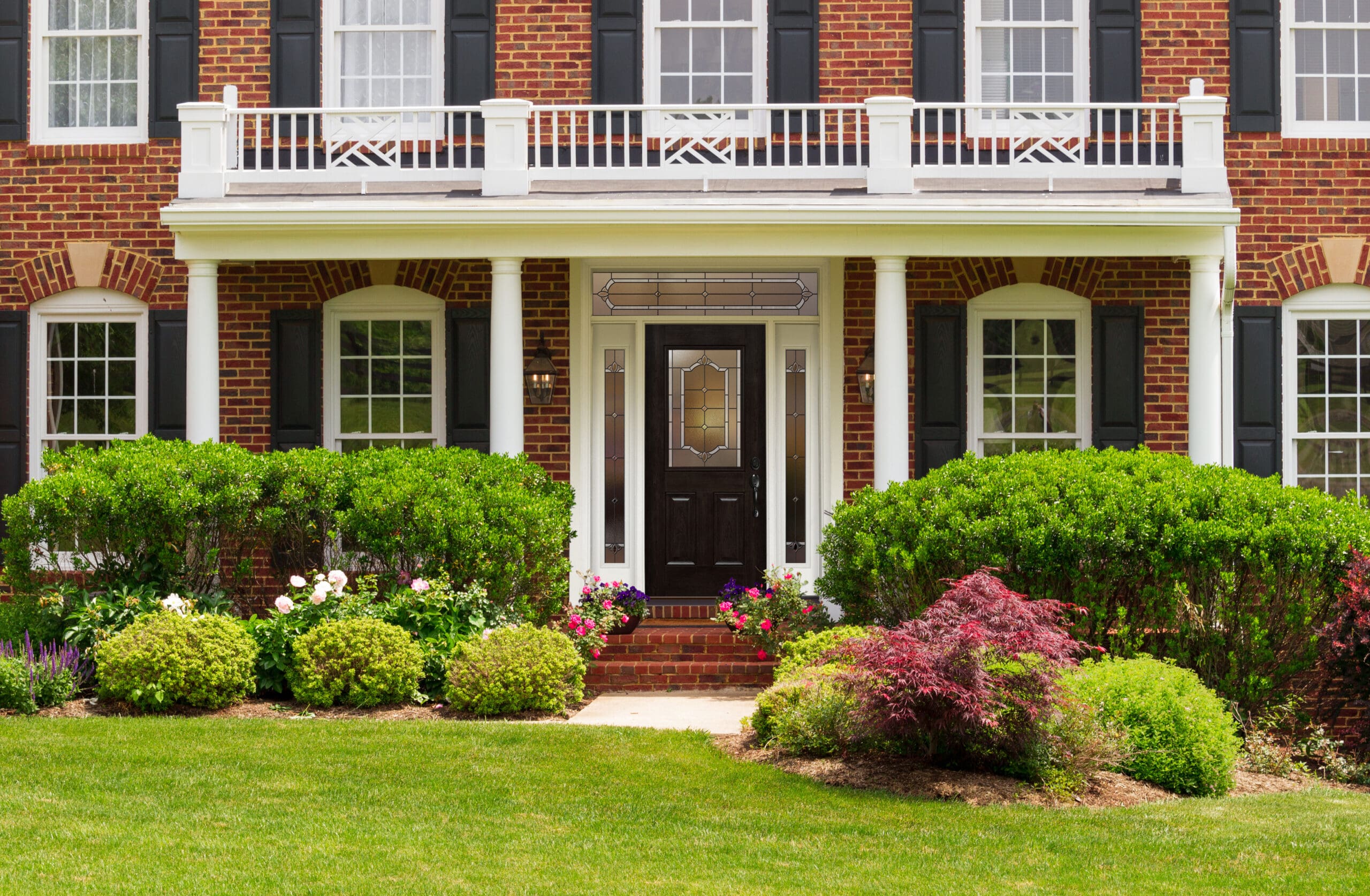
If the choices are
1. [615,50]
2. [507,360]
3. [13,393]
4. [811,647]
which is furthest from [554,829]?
[13,393]

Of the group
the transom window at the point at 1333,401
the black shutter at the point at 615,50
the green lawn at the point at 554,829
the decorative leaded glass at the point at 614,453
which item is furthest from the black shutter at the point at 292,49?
the transom window at the point at 1333,401

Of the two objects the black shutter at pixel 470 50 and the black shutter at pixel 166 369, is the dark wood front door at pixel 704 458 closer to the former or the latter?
the black shutter at pixel 470 50

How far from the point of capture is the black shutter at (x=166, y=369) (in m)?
12.2

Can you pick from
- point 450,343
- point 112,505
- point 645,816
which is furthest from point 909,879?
point 450,343

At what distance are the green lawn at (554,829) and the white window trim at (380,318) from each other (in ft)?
15.0

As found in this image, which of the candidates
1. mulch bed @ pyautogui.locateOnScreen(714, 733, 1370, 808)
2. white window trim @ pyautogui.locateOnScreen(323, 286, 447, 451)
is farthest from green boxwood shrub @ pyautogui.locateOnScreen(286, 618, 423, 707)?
white window trim @ pyautogui.locateOnScreen(323, 286, 447, 451)

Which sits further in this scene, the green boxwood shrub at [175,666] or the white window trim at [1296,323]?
the white window trim at [1296,323]

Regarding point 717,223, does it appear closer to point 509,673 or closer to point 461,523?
point 461,523

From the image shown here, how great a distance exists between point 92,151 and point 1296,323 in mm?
9909

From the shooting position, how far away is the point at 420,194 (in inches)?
436

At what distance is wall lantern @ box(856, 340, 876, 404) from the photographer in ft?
39.0

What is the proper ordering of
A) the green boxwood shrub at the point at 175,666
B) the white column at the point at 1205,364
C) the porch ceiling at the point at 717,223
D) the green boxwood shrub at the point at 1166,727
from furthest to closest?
1. the white column at the point at 1205,364
2. the porch ceiling at the point at 717,223
3. the green boxwood shrub at the point at 175,666
4. the green boxwood shrub at the point at 1166,727

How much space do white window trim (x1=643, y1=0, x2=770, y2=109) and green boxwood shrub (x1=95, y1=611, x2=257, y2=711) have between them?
566 cm

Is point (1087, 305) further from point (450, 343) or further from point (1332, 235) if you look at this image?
point (450, 343)
